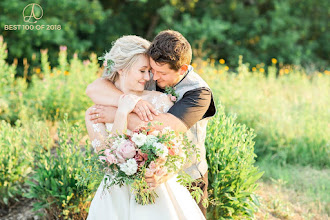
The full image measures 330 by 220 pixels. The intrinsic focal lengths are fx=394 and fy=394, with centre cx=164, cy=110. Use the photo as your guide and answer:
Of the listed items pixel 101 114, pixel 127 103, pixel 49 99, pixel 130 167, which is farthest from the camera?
pixel 49 99

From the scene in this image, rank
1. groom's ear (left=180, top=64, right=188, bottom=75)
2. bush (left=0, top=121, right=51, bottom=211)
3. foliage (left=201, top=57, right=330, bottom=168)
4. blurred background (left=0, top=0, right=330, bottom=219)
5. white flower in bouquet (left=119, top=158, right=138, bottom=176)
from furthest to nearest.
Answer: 1. foliage (left=201, top=57, right=330, bottom=168)
2. bush (left=0, top=121, right=51, bottom=211)
3. blurred background (left=0, top=0, right=330, bottom=219)
4. groom's ear (left=180, top=64, right=188, bottom=75)
5. white flower in bouquet (left=119, top=158, right=138, bottom=176)

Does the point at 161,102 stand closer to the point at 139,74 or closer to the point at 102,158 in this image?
the point at 139,74

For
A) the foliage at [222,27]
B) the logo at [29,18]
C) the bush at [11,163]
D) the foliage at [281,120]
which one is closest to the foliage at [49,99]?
the bush at [11,163]

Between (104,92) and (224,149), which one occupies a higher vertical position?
(104,92)

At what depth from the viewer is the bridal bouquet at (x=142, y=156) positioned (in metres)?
2.44

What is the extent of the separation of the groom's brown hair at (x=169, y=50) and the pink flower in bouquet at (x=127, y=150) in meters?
0.70

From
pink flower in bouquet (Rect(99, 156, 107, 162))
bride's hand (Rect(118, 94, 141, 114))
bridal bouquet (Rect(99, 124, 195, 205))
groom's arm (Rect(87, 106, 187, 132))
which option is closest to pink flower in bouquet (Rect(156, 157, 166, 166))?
bridal bouquet (Rect(99, 124, 195, 205))

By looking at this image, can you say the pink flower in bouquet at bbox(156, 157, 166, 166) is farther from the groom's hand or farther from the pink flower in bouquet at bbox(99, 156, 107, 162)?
the groom's hand

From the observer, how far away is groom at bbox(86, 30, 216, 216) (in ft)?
9.13

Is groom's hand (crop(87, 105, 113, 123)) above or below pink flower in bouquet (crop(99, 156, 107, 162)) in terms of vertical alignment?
above

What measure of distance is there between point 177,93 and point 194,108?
0.81 ft

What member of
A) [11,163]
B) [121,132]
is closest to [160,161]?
[121,132]

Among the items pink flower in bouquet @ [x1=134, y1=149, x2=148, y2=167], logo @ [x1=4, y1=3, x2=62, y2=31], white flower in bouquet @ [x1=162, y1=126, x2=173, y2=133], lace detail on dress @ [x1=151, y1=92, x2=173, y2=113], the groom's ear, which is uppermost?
logo @ [x1=4, y1=3, x2=62, y2=31]

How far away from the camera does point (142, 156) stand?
2502mm
